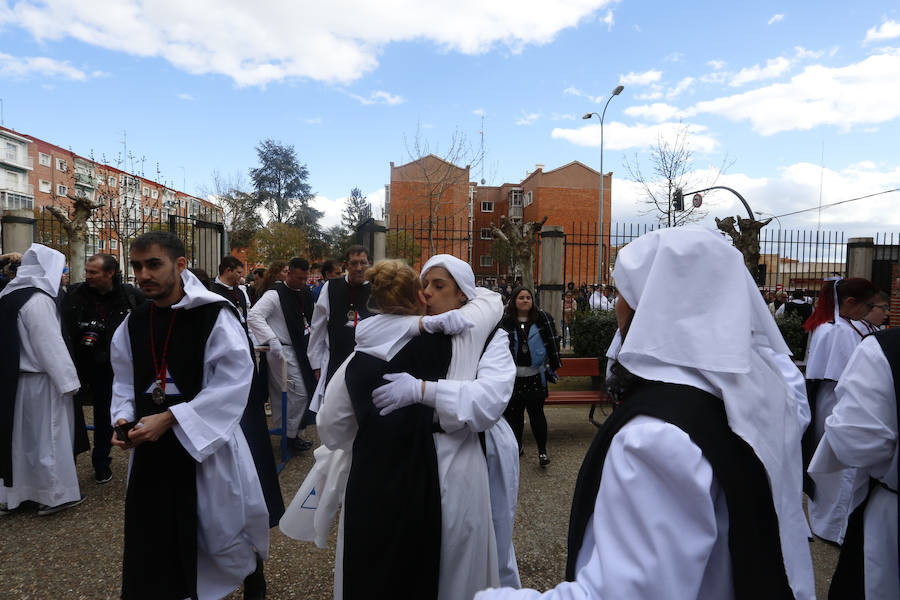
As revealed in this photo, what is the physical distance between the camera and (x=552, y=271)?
409 inches

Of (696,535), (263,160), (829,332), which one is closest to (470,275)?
(696,535)

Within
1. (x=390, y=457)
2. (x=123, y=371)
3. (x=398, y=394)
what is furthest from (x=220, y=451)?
(x=398, y=394)

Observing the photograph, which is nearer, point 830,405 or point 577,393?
point 830,405

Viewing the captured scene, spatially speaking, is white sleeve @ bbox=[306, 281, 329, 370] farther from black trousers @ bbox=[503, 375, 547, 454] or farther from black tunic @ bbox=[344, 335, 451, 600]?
black tunic @ bbox=[344, 335, 451, 600]

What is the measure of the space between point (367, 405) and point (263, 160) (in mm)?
47696

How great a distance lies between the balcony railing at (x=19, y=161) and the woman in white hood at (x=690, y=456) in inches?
2831

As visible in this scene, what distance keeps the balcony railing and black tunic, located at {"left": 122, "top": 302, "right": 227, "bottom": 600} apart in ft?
228

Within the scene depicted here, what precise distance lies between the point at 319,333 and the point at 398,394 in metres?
3.77

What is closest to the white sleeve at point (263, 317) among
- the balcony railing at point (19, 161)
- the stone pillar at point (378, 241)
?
the stone pillar at point (378, 241)

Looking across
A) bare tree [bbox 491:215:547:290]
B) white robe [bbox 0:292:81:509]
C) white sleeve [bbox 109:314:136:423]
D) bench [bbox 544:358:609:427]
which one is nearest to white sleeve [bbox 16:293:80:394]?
white robe [bbox 0:292:81:509]

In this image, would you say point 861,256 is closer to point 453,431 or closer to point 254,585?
point 453,431

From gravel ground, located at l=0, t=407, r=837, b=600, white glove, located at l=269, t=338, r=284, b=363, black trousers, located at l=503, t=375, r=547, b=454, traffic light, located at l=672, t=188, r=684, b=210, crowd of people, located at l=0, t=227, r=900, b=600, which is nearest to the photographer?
crowd of people, located at l=0, t=227, r=900, b=600

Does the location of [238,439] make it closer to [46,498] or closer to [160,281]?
[160,281]

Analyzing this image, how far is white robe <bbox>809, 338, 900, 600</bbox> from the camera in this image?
7.50 ft
